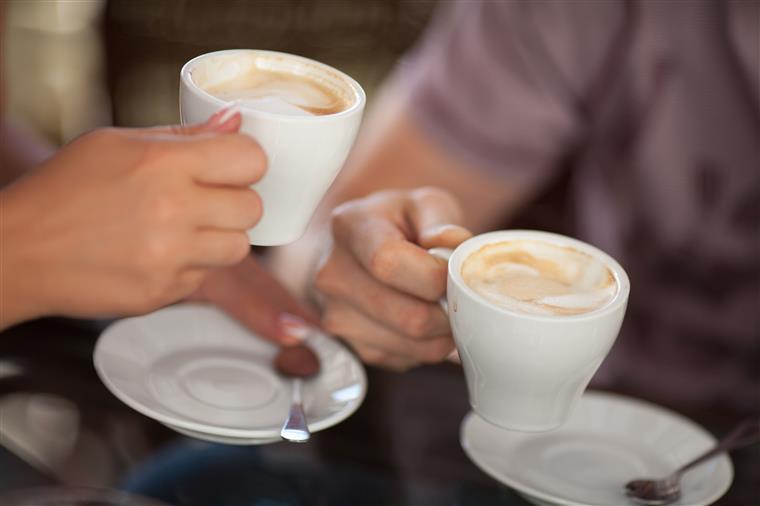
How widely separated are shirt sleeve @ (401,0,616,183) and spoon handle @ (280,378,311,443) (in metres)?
0.56

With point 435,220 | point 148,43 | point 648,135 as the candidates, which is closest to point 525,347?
point 435,220

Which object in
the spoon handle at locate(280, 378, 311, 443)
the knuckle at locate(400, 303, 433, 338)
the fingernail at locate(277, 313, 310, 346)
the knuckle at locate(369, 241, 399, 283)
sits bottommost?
the fingernail at locate(277, 313, 310, 346)

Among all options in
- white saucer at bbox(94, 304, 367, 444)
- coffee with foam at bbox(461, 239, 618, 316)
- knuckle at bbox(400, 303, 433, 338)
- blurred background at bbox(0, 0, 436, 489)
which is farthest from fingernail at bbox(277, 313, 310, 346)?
blurred background at bbox(0, 0, 436, 489)

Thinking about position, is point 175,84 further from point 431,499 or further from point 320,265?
point 431,499

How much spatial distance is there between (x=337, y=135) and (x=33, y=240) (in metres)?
0.19

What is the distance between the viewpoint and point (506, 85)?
1164mm

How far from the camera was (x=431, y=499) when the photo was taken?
689 millimetres

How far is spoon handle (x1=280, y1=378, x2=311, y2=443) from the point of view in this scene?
2.08 feet

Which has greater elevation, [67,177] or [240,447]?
[67,177]

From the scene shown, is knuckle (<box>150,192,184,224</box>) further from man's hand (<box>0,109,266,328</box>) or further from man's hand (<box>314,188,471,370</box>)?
man's hand (<box>314,188,471,370</box>)

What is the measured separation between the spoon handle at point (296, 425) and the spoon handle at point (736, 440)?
0.92 feet

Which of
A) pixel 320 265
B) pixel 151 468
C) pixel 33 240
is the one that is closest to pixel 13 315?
pixel 33 240

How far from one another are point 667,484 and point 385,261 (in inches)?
10.3

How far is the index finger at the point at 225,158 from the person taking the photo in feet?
1.76
